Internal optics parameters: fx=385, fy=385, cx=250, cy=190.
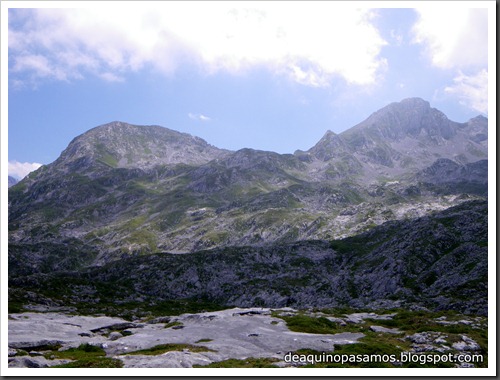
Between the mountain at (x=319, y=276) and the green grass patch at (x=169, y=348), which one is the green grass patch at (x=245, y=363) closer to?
the green grass patch at (x=169, y=348)

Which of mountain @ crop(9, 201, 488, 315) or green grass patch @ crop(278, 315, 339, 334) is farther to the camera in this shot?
mountain @ crop(9, 201, 488, 315)

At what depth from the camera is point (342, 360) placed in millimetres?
37062

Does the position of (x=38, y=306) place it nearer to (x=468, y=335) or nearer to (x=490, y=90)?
(x=468, y=335)

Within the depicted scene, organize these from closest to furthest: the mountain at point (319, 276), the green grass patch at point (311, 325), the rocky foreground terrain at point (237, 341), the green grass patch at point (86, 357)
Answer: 1. the green grass patch at point (86, 357)
2. the rocky foreground terrain at point (237, 341)
3. the green grass patch at point (311, 325)
4. the mountain at point (319, 276)

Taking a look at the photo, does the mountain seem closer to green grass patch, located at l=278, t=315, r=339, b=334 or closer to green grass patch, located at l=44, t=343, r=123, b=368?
green grass patch, located at l=278, t=315, r=339, b=334

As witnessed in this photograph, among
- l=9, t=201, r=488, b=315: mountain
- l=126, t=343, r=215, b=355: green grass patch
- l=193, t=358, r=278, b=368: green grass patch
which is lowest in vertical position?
l=9, t=201, r=488, b=315: mountain

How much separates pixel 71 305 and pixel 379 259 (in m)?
116

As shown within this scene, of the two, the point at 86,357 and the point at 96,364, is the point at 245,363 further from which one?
the point at 86,357

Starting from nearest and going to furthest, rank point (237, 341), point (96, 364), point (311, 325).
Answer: point (96, 364), point (237, 341), point (311, 325)

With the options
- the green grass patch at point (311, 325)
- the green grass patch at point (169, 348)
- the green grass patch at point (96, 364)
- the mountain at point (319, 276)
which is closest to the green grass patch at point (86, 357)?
the green grass patch at point (96, 364)

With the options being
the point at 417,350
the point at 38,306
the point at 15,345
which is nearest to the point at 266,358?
the point at 417,350

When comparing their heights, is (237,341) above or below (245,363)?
below

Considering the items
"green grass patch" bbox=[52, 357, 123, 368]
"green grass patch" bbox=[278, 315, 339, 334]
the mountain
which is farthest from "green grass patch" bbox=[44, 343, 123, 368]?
the mountain

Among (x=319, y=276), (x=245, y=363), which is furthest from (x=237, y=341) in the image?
(x=319, y=276)
